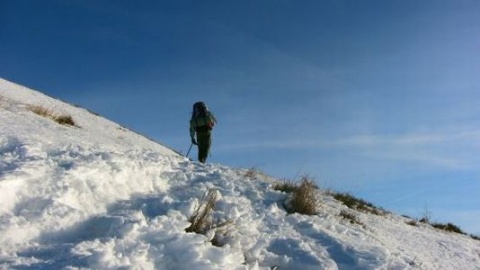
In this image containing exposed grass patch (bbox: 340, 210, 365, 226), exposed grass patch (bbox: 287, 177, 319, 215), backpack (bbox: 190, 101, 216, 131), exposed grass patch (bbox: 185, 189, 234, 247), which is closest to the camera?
exposed grass patch (bbox: 185, 189, 234, 247)

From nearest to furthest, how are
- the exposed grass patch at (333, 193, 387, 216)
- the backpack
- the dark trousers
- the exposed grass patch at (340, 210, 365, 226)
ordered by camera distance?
the exposed grass patch at (340, 210, 365, 226), the exposed grass patch at (333, 193, 387, 216), the backpack, the dark trousers

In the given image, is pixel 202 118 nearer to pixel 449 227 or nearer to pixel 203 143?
pixel 203 143

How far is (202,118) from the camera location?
46.8 feet

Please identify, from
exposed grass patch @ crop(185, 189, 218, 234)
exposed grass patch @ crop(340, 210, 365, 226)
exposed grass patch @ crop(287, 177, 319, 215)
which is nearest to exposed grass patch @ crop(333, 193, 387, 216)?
exposed grass patch @ crop(340, 210, 365, 226)

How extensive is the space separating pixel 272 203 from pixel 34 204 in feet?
12.8

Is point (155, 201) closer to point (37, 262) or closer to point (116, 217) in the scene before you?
point (116, 217)

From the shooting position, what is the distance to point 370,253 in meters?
7.36

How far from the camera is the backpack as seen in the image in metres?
14.3

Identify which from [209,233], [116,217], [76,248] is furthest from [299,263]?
[76,248]

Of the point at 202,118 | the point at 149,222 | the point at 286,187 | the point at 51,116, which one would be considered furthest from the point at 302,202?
the point at 51,116

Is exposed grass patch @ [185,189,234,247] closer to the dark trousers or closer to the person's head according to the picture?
the person's head

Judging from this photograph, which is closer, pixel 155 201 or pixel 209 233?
pixel 209 233

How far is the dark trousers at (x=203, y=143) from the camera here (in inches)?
572

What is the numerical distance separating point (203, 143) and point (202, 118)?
69 centimetres
